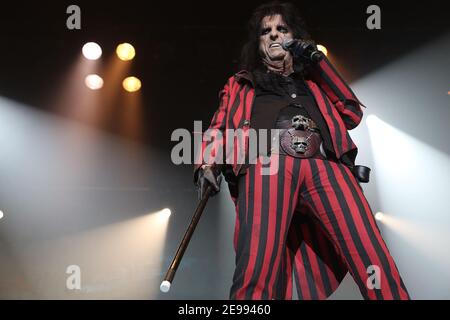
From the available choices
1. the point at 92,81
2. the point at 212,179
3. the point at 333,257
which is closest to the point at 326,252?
the point at 333,257

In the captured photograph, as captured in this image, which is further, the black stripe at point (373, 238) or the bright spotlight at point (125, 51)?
→ the bright spotlight at point (125, 51)

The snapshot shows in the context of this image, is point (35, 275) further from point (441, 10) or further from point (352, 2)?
point (441, 10)

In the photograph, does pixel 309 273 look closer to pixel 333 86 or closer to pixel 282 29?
pixel 333 86

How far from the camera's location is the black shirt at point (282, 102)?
234 centimetres

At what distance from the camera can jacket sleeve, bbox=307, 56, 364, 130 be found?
2.46 metres

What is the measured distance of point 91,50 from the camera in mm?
4945

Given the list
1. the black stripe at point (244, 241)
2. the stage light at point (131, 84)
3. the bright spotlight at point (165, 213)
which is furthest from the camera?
the bright spotlight at point (165, 213)

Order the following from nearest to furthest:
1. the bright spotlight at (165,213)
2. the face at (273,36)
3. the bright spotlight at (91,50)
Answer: the face at (273,36)
the bright spotlight at (91,50)
the bright spotlight at (165,213)

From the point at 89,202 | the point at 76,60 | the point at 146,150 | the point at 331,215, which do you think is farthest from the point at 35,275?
the point at 331,215

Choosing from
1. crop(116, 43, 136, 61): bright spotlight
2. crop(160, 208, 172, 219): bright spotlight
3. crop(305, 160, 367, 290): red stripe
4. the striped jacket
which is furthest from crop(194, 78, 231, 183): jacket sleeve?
crop(160, 208, 172, 219): bright spotlight

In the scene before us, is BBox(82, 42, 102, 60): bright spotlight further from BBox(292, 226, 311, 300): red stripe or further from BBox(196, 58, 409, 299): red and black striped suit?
BBox(292, 226, 311, 300): red stripe

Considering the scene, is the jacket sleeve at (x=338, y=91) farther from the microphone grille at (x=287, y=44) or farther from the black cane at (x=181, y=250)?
the black cane at (x=181, y=250)

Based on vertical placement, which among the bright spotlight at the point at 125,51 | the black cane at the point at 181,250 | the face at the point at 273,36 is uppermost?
the bright spotlight at the point at 125,51

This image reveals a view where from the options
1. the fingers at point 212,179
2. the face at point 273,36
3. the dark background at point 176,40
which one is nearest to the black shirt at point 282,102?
the face at point 273,36
